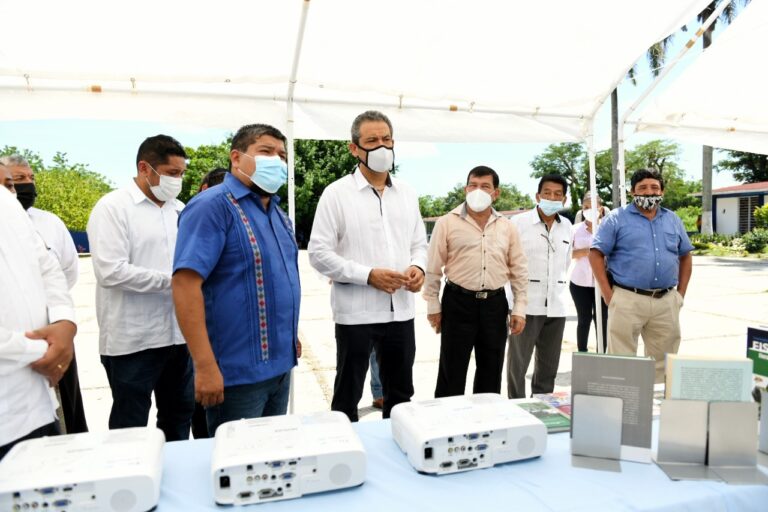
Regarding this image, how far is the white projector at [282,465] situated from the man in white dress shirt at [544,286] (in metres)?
2.57

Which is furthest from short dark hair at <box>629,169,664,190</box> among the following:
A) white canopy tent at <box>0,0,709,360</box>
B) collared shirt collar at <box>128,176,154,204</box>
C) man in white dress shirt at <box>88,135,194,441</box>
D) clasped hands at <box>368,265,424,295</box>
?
collared shirt collar at <box>128,176,154,204</box>

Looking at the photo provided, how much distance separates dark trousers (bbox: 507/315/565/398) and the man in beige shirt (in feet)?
1.46

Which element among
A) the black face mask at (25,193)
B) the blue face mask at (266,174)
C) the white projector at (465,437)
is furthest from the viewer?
the black face mask at (25,193)

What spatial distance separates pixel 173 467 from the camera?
1480 mm

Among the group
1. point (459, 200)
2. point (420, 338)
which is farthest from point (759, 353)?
point (459, 200)

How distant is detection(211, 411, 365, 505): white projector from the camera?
1248 millimetres

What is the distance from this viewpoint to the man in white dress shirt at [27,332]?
4.79ft

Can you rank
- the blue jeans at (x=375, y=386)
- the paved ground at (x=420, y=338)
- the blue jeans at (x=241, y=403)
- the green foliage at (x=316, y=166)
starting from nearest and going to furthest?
the blue jeans at (x=241, y=403), the blue jeans at (x=375, y=386), the paved ground at (x=420, y=338), the green foliage at (x=316, y=166)

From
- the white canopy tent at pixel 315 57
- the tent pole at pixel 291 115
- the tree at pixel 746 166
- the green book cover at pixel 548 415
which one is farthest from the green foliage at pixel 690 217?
the green book cover at pixel 548 415

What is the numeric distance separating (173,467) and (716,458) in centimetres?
162

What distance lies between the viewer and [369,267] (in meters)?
2.62

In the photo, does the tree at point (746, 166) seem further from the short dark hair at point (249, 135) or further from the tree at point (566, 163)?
the short dark hair at point (249, 135)

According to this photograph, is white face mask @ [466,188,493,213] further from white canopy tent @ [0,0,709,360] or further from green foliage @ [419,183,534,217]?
green foliage @ [419,183,534,217]

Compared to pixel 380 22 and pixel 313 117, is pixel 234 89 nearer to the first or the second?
pixel 313 117
